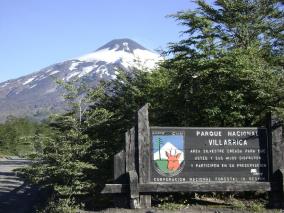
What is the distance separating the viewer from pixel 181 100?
509 inches

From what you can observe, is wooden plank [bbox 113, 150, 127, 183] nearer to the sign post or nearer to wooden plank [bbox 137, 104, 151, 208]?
the sign post

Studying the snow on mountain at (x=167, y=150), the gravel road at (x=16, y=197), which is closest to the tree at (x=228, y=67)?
the snow on mountain at (x=167, y=150)

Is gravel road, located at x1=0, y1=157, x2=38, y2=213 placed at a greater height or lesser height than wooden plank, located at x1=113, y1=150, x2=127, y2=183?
lesser

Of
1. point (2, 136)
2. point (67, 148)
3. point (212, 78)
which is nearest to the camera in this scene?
point (67, 148)

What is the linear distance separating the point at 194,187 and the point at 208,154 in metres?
0.80

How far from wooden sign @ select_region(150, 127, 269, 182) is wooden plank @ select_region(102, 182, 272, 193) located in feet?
0.53

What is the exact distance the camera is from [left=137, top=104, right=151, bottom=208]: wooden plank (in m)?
10.8

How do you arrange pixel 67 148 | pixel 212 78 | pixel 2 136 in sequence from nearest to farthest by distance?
pixel 67 148 < pixel 212 78 < pixel 2 136

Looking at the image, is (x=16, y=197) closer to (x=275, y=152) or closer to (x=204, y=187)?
(x=204, y=187)

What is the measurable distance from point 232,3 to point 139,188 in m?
6.35

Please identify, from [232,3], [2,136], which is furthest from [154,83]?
[2,136]

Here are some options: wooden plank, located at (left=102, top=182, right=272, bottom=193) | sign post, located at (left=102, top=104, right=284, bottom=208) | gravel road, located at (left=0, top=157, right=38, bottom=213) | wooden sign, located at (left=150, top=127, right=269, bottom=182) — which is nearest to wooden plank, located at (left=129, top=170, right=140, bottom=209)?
sign post, located at (left=102, top=104, right=284, bottom=208)

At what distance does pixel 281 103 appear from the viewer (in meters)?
11.7

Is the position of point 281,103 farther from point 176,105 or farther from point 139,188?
point 139,188
